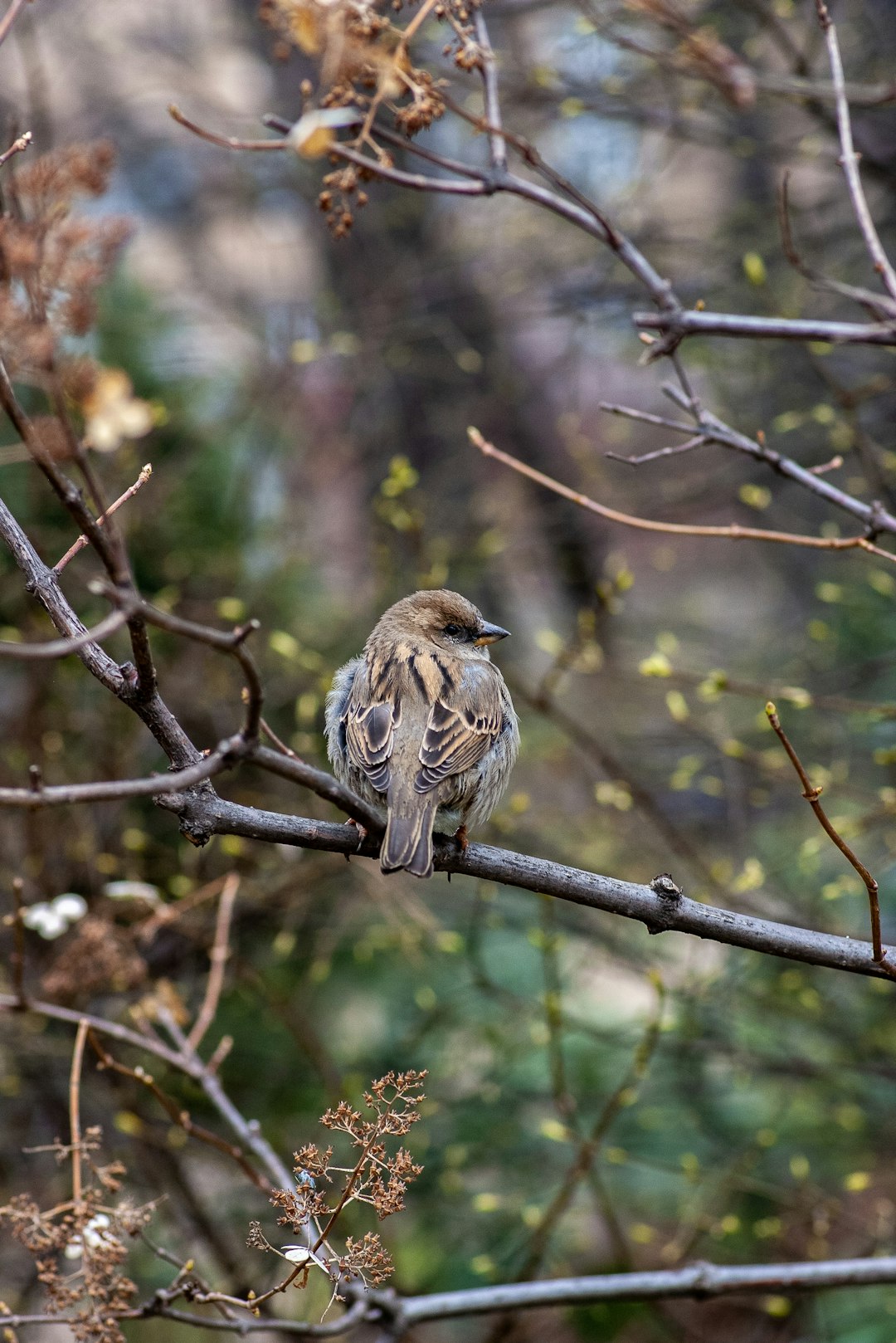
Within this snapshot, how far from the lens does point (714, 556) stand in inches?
509

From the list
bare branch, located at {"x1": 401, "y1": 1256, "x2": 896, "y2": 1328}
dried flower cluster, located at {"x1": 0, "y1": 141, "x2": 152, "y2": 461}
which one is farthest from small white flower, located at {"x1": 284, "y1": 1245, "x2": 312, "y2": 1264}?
dried flower cluster, located at {"x1": 0, "y1": 141, "x2": 152, "y2": 461}

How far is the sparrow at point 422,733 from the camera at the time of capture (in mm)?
3598

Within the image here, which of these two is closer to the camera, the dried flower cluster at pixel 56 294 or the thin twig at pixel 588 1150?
the dried flower cluster at pixel 56 294

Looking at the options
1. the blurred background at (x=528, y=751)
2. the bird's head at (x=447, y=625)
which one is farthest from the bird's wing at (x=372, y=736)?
the blurred background at (x=528, y=751)

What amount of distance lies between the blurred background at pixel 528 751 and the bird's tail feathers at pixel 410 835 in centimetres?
95

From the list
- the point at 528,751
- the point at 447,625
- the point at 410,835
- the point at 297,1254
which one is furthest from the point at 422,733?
the point at 528,751

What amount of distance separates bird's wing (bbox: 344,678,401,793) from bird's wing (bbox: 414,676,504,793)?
0.36ft

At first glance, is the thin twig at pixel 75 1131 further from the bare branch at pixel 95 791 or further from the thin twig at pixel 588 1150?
the thin twig at pixel 588 1150

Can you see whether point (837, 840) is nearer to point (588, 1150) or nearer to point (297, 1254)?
point (297, 1254)

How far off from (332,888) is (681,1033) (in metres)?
1.64

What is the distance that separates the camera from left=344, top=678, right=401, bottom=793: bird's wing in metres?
3.69

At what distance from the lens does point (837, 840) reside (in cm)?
227

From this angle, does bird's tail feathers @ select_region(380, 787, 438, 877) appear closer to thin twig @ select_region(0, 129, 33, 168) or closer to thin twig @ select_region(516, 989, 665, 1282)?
thin twig @ select_region(516, 989, 665, 1282)

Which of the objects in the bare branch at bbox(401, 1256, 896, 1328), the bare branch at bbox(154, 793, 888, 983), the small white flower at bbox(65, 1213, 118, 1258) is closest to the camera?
the small white flower at bbox(65, 1213, 118, 1258)
